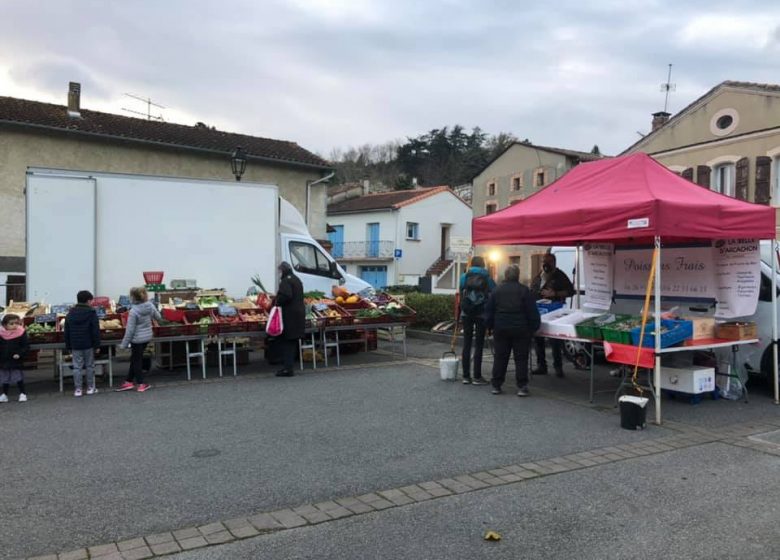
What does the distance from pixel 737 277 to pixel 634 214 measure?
239cm

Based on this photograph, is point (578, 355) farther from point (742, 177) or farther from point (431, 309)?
point (742, 177)

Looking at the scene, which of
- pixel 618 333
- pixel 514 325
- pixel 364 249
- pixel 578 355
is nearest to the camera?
pixel 618 333

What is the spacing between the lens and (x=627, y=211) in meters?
7.13

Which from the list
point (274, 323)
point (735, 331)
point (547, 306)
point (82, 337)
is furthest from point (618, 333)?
point (82, 337)

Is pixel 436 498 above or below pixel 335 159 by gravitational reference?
below

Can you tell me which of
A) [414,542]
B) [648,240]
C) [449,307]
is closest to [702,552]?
[414,542]

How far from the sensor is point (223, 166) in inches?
926

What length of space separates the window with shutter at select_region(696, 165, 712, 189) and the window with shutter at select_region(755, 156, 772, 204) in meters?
1.91

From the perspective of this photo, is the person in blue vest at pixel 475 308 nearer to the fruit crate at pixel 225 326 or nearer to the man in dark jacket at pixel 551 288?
the man in dark jacket at pixel 551 288

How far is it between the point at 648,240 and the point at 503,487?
596 centimetres

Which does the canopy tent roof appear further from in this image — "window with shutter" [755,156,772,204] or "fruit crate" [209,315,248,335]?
"window with shutter" [755,156,772,204]

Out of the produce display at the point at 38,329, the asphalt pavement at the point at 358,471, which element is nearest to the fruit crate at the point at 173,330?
the asphalt pavement at the point at 358,471

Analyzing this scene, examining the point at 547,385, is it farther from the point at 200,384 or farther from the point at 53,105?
the point at 53,105

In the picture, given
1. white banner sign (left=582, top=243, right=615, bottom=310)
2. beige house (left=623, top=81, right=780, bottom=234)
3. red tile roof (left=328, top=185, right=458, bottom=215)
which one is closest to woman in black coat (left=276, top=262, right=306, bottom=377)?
white banner sign (left=582, top=243, right=615, bottom=310)
